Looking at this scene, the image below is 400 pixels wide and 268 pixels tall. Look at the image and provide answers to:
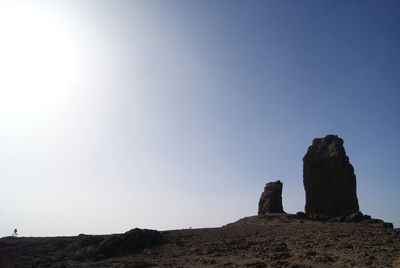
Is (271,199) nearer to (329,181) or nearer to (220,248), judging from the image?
(329,181)

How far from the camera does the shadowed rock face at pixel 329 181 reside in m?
41.2

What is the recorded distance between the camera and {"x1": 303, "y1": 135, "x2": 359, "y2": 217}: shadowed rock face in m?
41.2

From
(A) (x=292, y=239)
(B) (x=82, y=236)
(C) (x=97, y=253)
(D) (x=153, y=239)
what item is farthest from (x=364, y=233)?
(B) (x=82, y=236)

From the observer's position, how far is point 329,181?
139 feet

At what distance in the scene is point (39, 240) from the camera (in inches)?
1136

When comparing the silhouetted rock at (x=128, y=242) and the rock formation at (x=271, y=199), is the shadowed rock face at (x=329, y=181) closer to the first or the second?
the rock formation at (x=271, y=199)

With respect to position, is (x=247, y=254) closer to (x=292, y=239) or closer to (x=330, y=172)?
(x=292, y=239)

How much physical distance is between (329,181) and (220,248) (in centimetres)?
2132

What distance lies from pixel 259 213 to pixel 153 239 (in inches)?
837

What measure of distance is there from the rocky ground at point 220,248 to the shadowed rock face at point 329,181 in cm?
894

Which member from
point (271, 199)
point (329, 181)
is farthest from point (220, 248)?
Answer: point (271, 199)

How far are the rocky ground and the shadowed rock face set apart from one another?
29.3ft

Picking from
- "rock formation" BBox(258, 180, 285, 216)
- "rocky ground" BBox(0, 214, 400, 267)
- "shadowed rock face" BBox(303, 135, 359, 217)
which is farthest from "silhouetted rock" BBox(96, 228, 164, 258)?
"shadowed rock face" BBox(303, 135, 359, 217)

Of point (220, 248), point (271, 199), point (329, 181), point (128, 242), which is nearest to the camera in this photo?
point (220, 248)
